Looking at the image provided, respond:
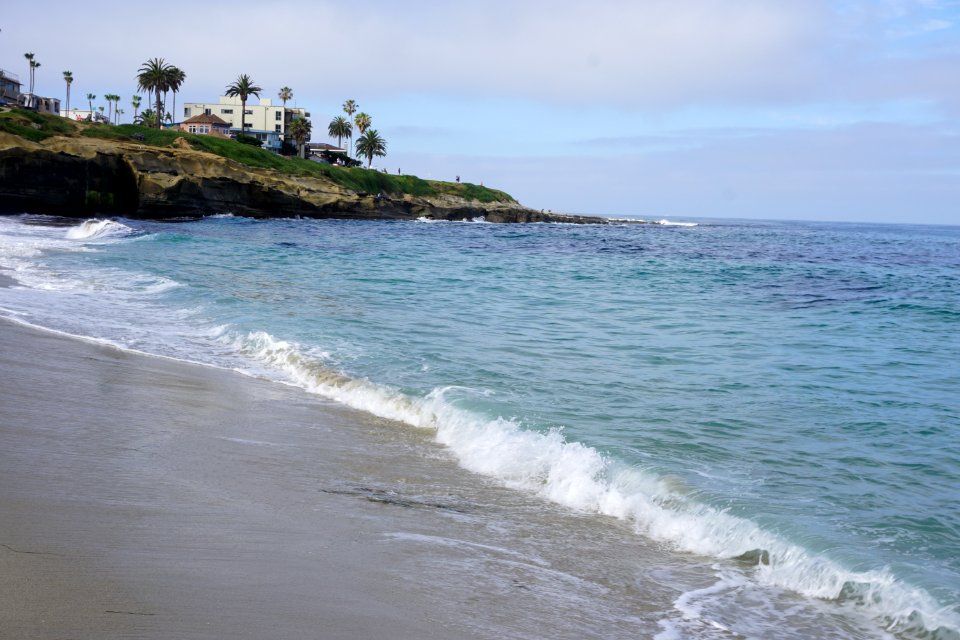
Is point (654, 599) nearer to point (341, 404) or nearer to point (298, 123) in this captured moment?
point (341, 404)

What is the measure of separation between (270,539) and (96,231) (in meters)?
38.6

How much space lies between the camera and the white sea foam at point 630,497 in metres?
5.29

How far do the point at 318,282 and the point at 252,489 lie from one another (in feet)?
59.0

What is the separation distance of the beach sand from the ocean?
0.30 metres

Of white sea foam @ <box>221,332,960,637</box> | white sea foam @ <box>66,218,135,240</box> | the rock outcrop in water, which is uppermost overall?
the rock outcrop in water

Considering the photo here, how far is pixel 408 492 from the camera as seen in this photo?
6715 mm

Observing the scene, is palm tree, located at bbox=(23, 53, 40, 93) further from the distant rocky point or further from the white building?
the distant rocky point

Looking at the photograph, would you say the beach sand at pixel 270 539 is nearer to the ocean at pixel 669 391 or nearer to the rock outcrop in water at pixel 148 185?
the ocean at pixel 669 391

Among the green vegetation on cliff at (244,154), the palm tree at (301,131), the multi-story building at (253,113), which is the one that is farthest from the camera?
the multi-story building at (253,113)

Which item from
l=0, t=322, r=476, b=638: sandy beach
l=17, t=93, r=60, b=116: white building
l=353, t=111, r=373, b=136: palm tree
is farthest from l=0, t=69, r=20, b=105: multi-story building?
l=0, t=322, r=476, b=638: sandy beach

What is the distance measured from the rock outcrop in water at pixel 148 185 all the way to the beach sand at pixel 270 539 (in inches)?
1731

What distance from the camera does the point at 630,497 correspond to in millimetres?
6902

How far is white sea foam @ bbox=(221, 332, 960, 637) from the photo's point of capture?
5285mm

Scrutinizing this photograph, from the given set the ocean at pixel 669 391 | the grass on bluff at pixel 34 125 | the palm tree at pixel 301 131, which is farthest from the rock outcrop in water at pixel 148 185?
the palm tree at pixel 301 131
